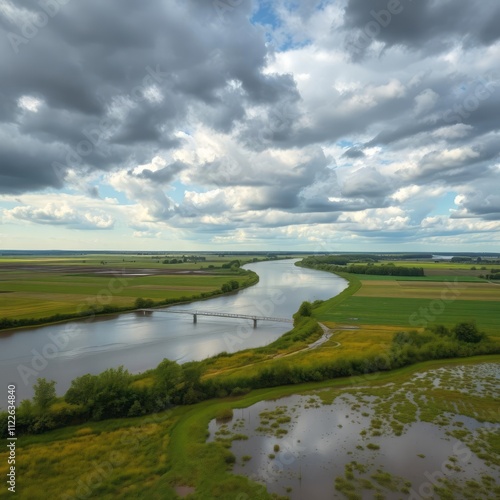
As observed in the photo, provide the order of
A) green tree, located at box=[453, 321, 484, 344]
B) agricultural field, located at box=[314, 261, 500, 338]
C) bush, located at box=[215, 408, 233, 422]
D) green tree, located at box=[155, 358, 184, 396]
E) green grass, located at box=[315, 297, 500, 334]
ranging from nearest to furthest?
bush, located at box=[215, 408, 233, 422]
green tree, located at box=[155, 358, 184, 396]
green tree, located at box=[453, 321, 484, 344]
green grass, located at box=[315, 297, 500, 334]
agricultural field, located at box=[314, 261, 500, 338]

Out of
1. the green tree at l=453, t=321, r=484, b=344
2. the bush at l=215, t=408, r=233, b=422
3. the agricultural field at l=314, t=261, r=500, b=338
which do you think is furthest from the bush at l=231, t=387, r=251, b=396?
the agricultural field at l=314, t=261, r=500, b=338

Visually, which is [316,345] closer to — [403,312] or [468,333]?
[468,333]

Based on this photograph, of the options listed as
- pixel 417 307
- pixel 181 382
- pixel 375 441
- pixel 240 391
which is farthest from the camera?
pixel 417 307

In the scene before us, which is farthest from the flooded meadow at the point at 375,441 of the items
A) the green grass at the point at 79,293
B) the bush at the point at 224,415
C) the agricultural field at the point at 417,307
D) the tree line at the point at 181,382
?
the green grass at the point at 79,293

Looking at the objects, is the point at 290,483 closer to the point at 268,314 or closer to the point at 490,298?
the point at 268,314

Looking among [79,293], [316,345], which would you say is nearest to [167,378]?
[316,345]

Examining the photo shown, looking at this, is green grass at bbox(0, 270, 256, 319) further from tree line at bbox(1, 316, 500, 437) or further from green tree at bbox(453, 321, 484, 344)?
green tree at bbox(453, 321, 484, 344)

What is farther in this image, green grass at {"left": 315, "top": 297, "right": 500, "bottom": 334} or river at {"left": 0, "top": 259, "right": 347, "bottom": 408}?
green grass at {"left": 315, "top": 297, "right": 500, "bottom": 334}

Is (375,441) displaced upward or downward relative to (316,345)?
downward

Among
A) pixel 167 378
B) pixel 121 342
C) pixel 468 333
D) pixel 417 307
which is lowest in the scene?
pixel 121 342

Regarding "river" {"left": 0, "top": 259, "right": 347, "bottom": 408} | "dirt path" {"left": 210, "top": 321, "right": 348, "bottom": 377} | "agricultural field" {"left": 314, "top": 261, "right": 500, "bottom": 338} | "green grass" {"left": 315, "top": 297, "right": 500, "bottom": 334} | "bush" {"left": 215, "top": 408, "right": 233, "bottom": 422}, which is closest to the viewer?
"bush" {"left": 215, "top": 408, "right": 233, "bottom": 422}
